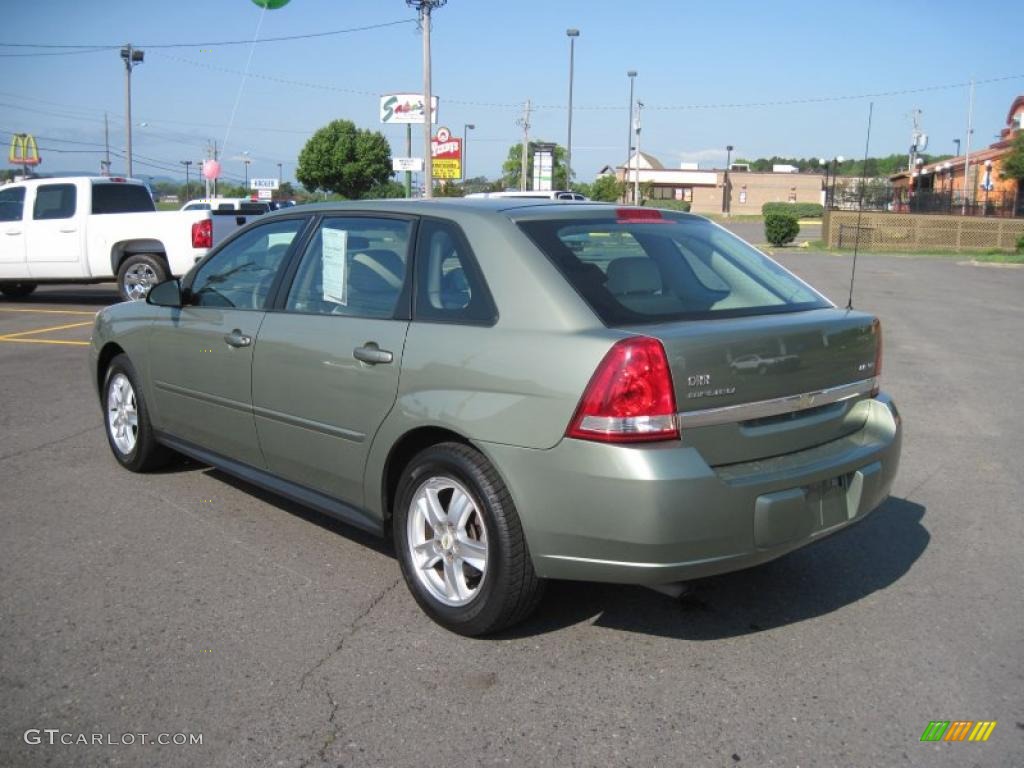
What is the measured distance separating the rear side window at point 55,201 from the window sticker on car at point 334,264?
41.0 ft

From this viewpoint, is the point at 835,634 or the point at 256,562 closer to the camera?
the point at 835,634

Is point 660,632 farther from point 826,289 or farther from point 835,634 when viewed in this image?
point 826,289

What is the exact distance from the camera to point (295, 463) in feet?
14.6

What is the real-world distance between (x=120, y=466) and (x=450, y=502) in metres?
3.23

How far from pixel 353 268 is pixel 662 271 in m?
1.40

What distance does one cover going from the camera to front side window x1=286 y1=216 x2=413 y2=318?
4.12 meters

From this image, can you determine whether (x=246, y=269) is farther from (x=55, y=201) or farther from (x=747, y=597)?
(x=55, y=201)

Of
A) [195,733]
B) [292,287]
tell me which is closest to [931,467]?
[292,287]

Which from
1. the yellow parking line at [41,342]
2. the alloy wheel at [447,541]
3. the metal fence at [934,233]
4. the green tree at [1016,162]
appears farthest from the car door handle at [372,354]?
the green tree at [1016,162]

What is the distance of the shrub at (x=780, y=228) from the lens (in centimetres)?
3927

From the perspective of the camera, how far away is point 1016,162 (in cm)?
4366

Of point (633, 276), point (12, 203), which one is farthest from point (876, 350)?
point (12, 203)
